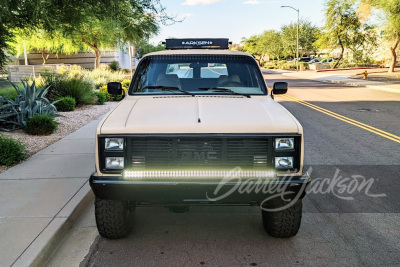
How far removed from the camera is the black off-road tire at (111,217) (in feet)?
13.5

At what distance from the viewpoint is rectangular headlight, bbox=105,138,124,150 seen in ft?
12.6

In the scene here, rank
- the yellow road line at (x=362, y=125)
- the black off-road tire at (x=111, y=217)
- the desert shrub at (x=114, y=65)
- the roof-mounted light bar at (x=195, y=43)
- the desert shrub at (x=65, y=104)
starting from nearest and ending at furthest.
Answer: the black off-road tire at (x=111, y=217), the roof-mounted light bar at (x=195, y=43), the yellow road line at (x=362, y=125), the desert shrub at (x=65, y=104), the desert shrub at (x=114, y=65)

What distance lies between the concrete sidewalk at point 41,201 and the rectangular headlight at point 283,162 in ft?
7.79

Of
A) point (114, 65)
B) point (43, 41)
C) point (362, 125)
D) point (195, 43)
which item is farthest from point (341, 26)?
point (195, 43)

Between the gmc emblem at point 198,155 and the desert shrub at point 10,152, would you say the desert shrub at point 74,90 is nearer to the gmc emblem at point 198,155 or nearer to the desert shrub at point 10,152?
the desert shrub at point 10,152

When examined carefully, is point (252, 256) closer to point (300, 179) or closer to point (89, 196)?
point (300, 179)

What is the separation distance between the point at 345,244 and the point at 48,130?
7.64 m

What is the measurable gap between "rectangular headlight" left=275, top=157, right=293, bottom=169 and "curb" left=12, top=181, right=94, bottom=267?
93.1 inches

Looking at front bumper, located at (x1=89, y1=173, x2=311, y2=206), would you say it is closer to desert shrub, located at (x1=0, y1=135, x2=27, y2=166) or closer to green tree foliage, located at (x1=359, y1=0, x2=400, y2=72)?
desert shrub, located at (x1=0, y1=135, x2=27, y2=166)

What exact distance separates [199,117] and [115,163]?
918 millimetres

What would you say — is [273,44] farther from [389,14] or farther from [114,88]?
[114,88]

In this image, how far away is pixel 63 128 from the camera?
10.8 meters

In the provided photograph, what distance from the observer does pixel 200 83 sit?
536 cm

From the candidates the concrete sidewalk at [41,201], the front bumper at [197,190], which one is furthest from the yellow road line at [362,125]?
the concrete sidewalk at [41,201]
